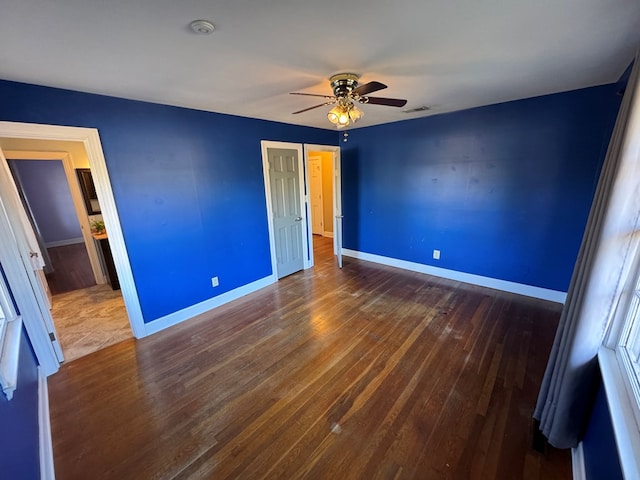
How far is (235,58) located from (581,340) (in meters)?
2.53

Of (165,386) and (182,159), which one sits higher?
(182,159)

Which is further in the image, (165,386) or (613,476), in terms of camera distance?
(165,386)

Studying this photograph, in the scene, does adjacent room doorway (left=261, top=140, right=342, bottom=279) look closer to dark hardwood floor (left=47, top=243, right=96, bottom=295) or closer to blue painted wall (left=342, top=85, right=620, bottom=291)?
blue painted wall (left=342, top=85, right=620, bottom=291)

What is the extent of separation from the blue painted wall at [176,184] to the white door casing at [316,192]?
2874 millimetres

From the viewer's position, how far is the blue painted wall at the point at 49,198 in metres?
6.30

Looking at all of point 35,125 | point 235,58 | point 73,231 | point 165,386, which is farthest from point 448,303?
point 73,231

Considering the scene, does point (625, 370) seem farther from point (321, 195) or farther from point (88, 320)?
point (321, 195)

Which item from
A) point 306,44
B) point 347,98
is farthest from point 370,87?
point 306,44

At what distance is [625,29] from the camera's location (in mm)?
1454

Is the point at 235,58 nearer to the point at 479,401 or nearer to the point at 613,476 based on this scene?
the point at 613,476

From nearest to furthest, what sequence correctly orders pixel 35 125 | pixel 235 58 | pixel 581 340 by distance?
pixel 581 340, pixel 235 58, pixel 35 125

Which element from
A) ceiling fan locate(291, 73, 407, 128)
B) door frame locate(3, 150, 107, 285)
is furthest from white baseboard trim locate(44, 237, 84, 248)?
ceiling fan locate(291, 73, 407, 128)

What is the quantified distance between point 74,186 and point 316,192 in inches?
188

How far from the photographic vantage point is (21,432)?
132 centimetres
